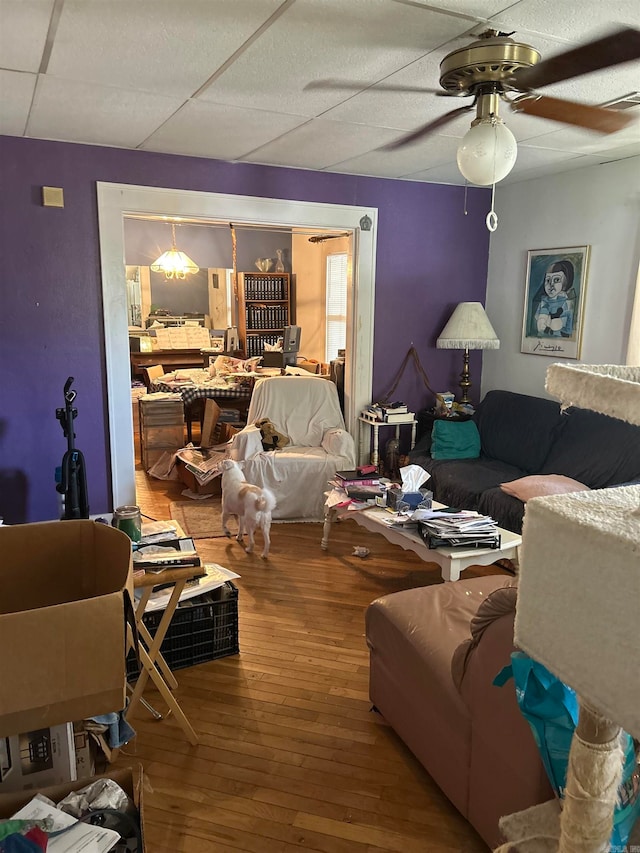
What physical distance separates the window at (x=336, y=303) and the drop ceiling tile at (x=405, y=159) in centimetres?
323

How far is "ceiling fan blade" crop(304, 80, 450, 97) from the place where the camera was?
8.43 ft

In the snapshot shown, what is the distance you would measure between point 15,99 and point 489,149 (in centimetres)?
216

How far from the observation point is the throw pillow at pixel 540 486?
3.64 meters

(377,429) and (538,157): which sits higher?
(538,157)

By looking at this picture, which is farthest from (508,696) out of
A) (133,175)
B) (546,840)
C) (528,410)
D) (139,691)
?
(133,175)

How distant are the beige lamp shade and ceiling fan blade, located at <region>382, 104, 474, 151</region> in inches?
58.2

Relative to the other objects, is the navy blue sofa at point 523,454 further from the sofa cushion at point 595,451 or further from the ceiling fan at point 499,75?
the ceiling fan at point 499,75

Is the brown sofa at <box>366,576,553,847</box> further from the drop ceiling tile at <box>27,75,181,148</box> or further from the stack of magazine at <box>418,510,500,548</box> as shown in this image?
the drop ceiling tile at <box>27,75,181,148</box>

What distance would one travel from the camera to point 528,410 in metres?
4.55

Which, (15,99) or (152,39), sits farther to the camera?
(15,99)

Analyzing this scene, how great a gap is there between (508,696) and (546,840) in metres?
0.62

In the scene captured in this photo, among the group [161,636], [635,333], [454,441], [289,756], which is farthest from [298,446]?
[289,756]

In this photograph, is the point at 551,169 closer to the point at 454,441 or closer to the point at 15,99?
the point at 454,441

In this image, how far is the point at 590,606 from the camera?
2.21 ft
